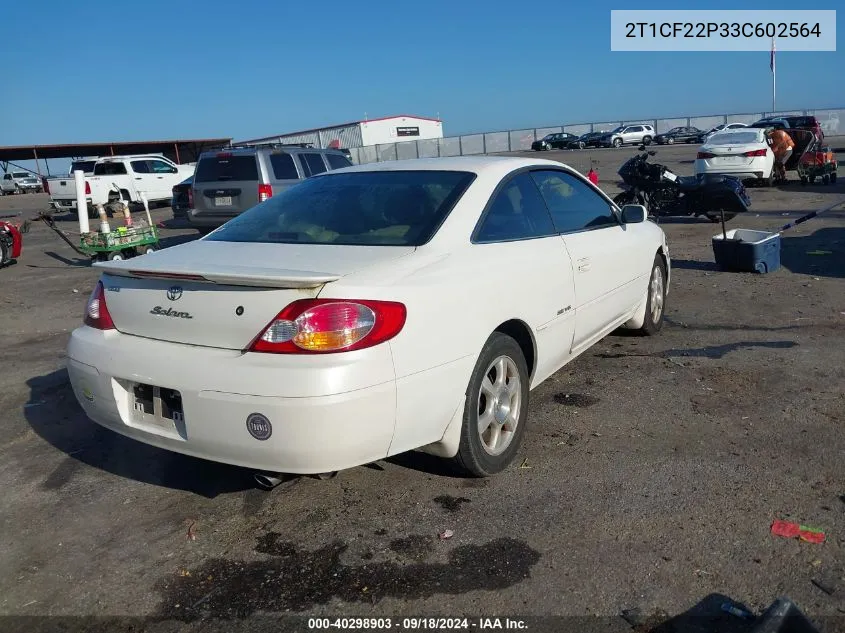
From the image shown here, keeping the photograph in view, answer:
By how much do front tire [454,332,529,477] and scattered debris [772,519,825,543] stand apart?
1277 millimetres

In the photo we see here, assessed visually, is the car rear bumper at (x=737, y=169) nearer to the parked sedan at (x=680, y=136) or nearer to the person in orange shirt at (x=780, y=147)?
the person in orange shirt at (x=780, y=147)

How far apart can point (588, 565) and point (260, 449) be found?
1394mm

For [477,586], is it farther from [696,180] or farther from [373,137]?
[373,137]

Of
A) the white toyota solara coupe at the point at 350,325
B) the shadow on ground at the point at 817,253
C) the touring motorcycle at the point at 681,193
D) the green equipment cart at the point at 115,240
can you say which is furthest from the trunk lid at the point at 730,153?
the white toyota solara coupe at the point at 350,325

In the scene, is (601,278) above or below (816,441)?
above

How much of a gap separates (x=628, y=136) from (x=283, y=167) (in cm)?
4379

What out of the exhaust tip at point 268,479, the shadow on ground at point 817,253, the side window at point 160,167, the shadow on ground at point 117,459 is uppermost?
the side window at point 160,167

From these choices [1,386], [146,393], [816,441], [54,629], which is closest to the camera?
[54,629]

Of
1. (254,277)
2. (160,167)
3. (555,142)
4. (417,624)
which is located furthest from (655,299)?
(555,142)

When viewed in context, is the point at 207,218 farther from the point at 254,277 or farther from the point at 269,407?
the point at 269,407

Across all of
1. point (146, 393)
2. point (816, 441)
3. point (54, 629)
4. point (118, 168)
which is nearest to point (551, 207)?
point (816, 441)

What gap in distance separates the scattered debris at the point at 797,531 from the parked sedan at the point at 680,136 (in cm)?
5139

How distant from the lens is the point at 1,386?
18.2ft

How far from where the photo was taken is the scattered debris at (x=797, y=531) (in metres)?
3.00
